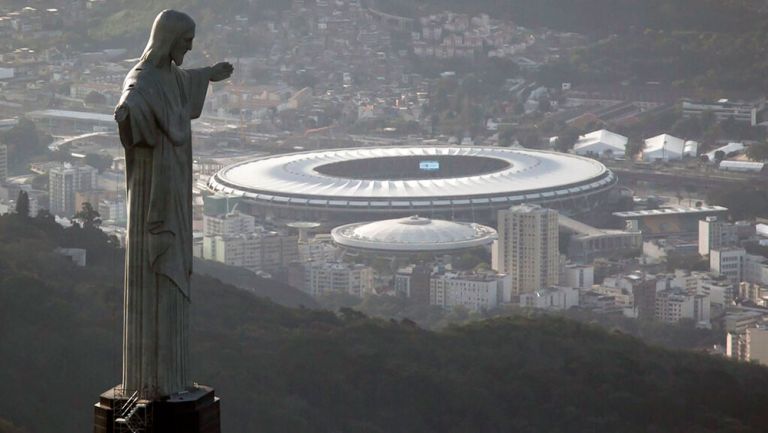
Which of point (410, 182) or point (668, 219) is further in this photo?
point (410, 182)

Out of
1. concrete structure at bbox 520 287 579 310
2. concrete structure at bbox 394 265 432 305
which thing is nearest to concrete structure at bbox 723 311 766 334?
concrete structure at bbox 520 287 579 310

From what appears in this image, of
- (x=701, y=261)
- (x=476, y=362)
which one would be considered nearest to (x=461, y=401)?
(x=476, y=362)

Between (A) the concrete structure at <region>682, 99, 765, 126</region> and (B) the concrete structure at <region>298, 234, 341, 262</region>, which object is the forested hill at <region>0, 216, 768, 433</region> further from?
(A) the concrete structure at <region>682, 99, 765, 126</region>

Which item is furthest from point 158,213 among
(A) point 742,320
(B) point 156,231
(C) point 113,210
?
(C) point 113,210

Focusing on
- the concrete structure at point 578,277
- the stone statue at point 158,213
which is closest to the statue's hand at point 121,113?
the stone statue at point 158,213

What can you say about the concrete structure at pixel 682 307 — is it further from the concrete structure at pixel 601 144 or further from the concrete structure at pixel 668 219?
the concrete structure at pixel 601 144

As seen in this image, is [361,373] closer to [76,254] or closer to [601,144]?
[76,254]
